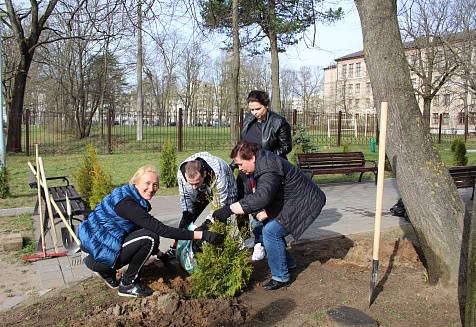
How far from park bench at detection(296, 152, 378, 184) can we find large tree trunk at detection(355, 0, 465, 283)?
18.1 ft

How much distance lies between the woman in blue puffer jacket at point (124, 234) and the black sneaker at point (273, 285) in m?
0.66

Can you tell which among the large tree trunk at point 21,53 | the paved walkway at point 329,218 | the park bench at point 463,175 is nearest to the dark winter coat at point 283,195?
the paved walkway at point 329,218

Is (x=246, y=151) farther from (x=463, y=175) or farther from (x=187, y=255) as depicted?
(x=463, y=175)

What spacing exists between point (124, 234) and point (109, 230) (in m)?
0.12

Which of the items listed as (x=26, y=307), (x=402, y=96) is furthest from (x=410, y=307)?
(x=26, y=307)

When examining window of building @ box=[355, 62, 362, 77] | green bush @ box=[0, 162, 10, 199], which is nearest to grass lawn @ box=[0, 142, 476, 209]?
green bush @ box=[0, 162, 10, 199]

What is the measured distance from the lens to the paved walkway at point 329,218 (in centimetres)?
392

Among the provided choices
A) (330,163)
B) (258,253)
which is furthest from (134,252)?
(330,163)

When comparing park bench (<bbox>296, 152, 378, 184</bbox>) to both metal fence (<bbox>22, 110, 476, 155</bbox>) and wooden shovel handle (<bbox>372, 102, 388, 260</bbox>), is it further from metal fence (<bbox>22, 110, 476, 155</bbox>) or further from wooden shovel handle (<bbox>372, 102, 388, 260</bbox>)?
wooden shovel handle (<bbox>372, 102, 388, 260</bbox>)

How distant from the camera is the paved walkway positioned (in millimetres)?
3922

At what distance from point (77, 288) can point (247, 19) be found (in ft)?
19.3

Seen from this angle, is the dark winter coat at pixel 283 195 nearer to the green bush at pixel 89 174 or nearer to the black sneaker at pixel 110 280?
the black sneaker at pixel 110 280

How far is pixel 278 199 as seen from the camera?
3453mm

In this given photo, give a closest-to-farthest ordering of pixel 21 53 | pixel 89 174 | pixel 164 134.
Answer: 1. pixel 89 174
2. pixel 21 53
3. pixel 164 134
